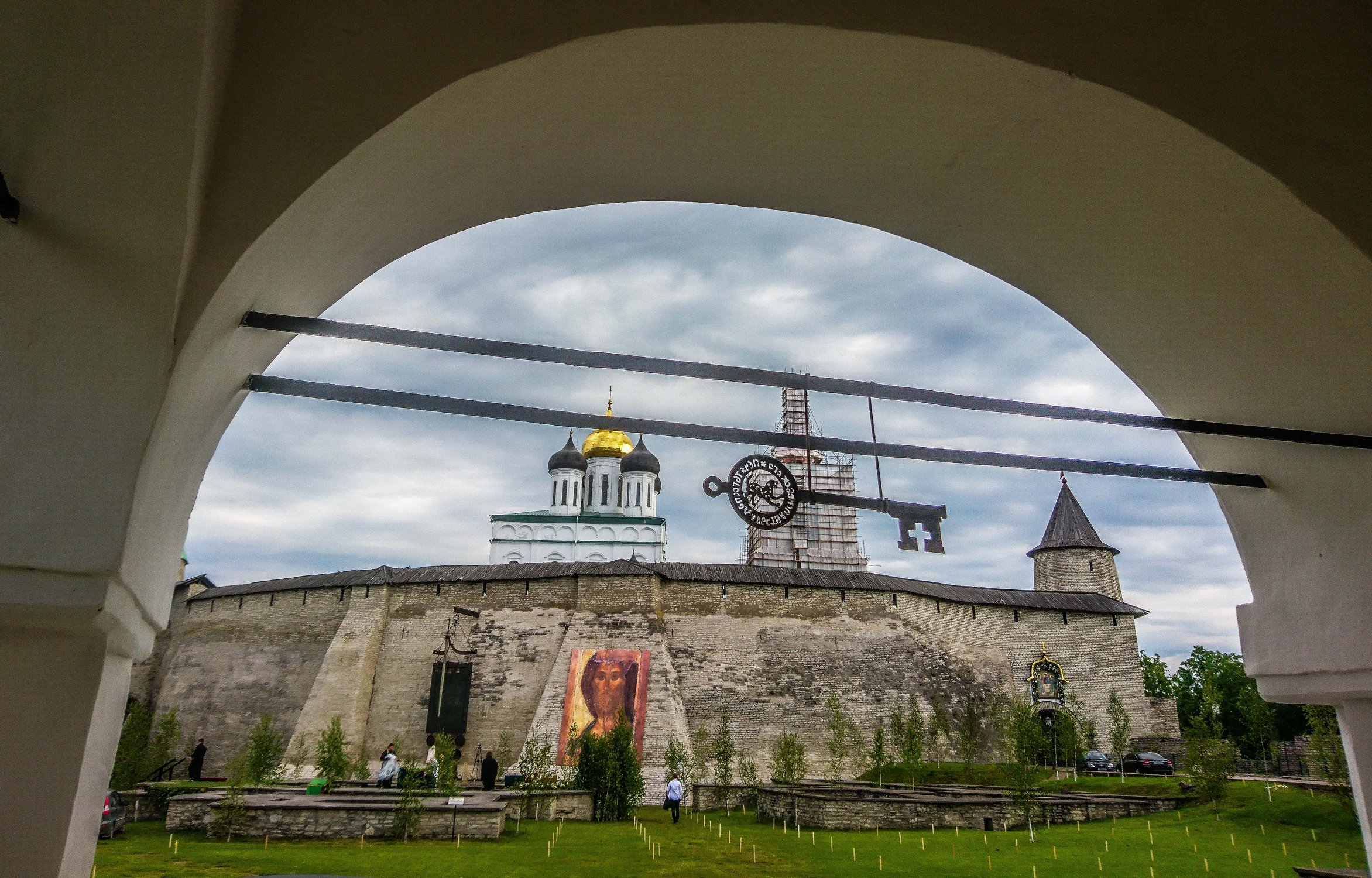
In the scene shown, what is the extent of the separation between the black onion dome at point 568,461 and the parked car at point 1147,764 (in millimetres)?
34395

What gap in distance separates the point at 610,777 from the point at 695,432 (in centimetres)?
1968

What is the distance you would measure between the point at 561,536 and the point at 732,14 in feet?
163

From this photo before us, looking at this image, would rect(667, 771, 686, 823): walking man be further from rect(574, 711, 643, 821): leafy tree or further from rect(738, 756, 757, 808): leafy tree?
rect(738, 756, 757, 808): leafy tree

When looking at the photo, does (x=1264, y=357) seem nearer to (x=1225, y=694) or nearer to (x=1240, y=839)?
(x=1240, y=839)

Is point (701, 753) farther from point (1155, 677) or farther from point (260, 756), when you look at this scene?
point (1155, 677)

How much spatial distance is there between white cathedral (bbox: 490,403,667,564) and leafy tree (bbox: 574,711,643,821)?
1079 inches

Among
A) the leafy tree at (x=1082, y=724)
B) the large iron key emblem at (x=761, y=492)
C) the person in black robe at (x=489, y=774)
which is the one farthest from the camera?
the leafy tree at (x=1082, y=724)

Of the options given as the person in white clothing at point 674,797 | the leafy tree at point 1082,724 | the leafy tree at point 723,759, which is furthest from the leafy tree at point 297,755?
the leafy tree at point 1082,724

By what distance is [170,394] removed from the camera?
1.73m

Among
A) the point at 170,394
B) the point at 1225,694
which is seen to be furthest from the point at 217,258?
the point at 1225,694

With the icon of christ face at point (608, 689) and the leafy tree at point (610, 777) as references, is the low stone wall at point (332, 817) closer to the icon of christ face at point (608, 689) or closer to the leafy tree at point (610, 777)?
the leafy tree at point (610, 777)

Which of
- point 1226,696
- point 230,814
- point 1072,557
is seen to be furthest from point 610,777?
point 1226,696

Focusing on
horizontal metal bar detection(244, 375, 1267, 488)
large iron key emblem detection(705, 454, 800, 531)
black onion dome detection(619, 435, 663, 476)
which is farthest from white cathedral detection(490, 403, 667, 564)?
horizontal metal bar detection(244, 375, 1267, 488)

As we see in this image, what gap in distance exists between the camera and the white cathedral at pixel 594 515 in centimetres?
5016
